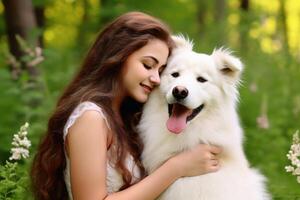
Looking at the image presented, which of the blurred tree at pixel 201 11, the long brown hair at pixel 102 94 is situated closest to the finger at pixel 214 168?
the long brown hair at pixel 102 94

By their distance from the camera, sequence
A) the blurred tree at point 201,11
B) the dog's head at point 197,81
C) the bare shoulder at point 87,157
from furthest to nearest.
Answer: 1. the blurred tree at point 201,11
2. the dog's head at point 197,81
3. the bare shoulder at point 87,157

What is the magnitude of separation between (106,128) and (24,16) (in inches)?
174

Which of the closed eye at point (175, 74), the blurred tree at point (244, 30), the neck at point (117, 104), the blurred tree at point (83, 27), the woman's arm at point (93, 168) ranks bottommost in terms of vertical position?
the woman's arm at point (93, 168)

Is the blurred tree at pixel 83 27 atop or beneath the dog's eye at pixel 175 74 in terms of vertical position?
atop

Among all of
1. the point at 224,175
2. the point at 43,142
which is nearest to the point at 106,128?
the point at 43,142

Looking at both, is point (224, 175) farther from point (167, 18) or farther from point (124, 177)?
point (167, 18)

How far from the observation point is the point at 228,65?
363 centimetres

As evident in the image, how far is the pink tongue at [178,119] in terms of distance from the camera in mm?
3502

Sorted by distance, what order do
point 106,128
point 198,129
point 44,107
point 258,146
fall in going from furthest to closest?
1. point 258,146
2. point 44,107
3. point 198,129
4. point 106,128

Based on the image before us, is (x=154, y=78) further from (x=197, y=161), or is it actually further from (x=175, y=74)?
(x=197, y=161)

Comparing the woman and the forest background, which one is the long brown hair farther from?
the forest background

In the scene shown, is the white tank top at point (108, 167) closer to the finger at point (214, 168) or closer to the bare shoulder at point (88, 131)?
the bare shoulder at point (88, 131)

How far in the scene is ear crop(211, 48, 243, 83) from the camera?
3.60 meters

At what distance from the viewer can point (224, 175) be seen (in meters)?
3.59
